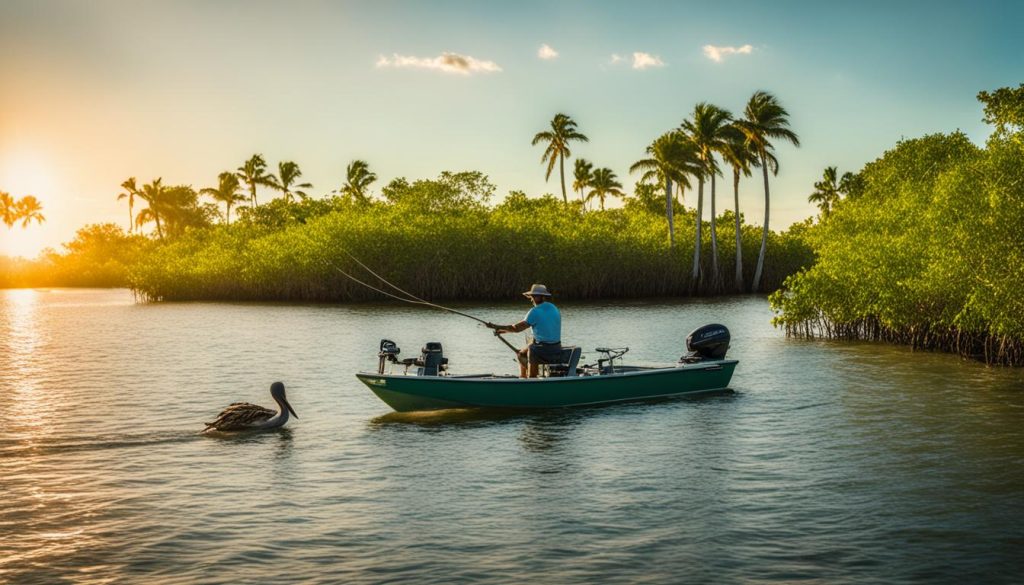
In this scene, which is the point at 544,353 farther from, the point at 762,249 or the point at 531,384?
the point at 762,249

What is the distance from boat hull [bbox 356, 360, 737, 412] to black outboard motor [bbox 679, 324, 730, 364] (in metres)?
0.87

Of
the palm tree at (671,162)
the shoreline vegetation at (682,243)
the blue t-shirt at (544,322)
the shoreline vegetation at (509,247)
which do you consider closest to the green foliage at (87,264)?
the shoreline vegetation at (682,243)

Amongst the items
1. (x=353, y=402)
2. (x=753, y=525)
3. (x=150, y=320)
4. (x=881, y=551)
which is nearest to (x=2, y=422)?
Answer: (x=353, y=402)

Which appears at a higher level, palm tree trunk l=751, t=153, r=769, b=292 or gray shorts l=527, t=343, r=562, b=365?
palm tree trunk l=751, t=153, r=769, b=292

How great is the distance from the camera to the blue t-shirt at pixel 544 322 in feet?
61.0

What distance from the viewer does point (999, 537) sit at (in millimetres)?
10891

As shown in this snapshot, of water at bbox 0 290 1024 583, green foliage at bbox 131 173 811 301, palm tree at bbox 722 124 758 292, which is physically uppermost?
palm tree at bbox 722 124 758 292

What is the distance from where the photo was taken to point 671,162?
75375 millimetres

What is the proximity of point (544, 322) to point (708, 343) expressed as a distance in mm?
4564

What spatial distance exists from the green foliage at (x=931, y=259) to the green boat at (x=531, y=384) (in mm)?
6924

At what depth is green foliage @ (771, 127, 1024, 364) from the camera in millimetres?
22469

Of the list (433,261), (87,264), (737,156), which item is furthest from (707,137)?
(87,264)

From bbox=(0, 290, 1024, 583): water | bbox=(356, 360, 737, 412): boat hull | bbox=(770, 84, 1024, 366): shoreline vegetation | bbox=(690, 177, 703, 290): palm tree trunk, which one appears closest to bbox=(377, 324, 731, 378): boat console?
bbox=(356, 360, 737, 412): boat hull

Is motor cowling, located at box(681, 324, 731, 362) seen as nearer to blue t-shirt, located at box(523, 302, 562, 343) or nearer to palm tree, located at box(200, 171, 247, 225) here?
blue t-shirt, located at box(523, 302, 562, 343)
